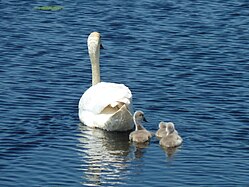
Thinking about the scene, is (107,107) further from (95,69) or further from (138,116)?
(95,69)

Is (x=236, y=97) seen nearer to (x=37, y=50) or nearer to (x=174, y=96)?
(x=174, y=96)

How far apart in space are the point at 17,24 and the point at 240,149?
1280cm

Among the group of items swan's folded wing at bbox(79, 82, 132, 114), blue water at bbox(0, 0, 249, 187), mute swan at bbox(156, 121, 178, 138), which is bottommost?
blue water at bbox(0, 0, 249, 187)

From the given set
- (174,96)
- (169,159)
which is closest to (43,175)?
(169,159)

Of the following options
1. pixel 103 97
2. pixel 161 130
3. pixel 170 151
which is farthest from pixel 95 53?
pixel 170 151

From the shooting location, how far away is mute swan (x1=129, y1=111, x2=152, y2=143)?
2133 centimetres

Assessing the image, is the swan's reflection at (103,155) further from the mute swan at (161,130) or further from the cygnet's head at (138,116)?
the mute swan at (161,130)

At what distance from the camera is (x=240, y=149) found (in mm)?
20891

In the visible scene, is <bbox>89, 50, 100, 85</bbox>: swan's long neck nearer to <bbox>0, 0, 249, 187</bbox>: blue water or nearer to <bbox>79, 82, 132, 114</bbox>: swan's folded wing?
<bbox>0, 0, 249, 187</bbox>: blue water

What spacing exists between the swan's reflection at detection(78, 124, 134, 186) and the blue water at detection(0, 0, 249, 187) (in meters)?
0.02

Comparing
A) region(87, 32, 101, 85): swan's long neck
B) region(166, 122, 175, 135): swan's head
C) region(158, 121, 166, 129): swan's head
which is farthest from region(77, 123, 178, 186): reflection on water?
region(87, 32, 101, 85): swan's long neck

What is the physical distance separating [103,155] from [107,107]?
2.12 metres

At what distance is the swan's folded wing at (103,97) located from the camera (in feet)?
72.6

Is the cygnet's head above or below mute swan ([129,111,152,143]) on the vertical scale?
above
